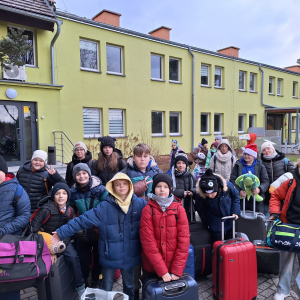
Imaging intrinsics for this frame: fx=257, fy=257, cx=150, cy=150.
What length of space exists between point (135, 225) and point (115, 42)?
11.1 metres

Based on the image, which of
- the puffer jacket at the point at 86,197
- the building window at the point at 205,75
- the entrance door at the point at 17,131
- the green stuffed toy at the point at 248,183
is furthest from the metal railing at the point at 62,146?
the building window at the point at 205,75

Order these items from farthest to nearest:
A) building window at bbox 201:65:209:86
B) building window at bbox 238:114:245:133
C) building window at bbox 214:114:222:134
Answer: building window at bbox 238:114:245:133, building window at bbox 214:114:222:134, building window at bbox 201:65:209:86

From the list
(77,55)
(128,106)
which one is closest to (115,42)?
(77,55)

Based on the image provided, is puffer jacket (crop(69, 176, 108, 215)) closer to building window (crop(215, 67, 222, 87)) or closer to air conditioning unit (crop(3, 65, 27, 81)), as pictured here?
air conditioning unit (crop(3, 65, 27, 81))

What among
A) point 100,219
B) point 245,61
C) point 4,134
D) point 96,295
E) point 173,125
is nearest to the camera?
point 96,295

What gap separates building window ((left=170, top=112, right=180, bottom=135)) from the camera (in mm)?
14922

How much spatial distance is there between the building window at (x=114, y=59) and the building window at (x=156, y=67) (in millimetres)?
2055

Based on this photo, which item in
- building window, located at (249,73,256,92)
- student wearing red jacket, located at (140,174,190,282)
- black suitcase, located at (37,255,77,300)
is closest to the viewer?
student wearing red jacket, located at (140,174,190,282)

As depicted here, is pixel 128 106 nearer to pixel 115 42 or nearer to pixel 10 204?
pixel 115 42

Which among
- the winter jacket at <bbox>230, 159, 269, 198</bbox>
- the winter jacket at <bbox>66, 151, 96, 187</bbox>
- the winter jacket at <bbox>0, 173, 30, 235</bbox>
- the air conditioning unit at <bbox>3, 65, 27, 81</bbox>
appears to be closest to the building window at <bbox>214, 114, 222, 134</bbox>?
the air conditioning unit at <bbox>3, 65, 27, 81</bbox>

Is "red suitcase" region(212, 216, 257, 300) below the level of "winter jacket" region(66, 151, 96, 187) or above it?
below

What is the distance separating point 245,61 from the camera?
718 inches

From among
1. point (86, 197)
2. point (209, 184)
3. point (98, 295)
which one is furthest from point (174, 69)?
point (98, 295)

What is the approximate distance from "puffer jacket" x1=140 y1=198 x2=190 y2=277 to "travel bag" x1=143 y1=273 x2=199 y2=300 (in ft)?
0.28
